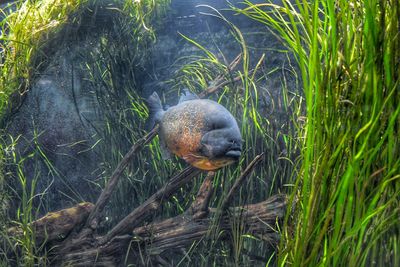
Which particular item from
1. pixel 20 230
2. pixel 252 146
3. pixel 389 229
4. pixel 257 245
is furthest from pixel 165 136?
pixel 389 229

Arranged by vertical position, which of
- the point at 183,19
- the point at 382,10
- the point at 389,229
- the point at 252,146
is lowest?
the point at 252,146

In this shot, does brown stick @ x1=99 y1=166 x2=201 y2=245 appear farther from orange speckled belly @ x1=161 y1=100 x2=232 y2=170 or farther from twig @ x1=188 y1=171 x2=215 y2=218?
orange speckled belly @ x1=161 y1=100 x2=232 y2=170

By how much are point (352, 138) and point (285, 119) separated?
7.60 ft

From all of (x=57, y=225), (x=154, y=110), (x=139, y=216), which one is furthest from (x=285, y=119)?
(x=57, y=225)

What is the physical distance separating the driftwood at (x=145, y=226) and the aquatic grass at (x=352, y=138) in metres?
1.41

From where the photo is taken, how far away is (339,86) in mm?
2598

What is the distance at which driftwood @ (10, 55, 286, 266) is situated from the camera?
4234mm

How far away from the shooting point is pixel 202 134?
13.0 ft

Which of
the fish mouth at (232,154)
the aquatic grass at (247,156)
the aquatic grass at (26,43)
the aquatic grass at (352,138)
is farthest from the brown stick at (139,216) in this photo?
the aquatic grass at (26,43)

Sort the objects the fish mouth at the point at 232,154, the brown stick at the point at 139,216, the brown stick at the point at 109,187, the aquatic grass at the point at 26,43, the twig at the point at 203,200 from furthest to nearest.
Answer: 1. the aquatic grass at the point at 26,43
2. the brown stick at the point at 109,187
3. the brown stick at the point at 139,216
4. the twig at the point at 203,200
5. the fish mouth at the point at 232,154

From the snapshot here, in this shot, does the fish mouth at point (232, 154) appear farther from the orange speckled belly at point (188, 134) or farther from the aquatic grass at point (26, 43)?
the aquatic grass at point (26, 43)

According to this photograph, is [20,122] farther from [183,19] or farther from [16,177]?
[183,19]

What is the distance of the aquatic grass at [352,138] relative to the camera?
2.49 metres

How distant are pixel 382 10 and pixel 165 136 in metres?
2.26
